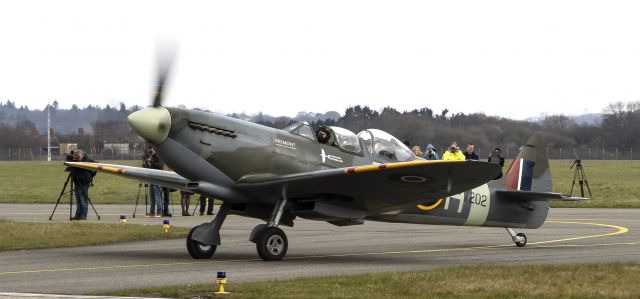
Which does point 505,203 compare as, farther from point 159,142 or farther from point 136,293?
point 136,293

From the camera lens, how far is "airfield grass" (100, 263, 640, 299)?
1100 cm

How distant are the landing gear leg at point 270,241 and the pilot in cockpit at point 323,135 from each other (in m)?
1.55

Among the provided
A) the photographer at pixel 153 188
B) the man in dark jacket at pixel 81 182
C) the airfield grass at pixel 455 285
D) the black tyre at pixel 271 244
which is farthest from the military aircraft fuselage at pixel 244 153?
the photographer at pixel 153 188

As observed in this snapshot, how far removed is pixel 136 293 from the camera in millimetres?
10953

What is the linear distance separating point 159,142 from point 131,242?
444 cm

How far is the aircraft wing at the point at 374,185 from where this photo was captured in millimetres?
14586

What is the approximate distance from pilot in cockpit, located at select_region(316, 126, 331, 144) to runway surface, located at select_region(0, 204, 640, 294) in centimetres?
187

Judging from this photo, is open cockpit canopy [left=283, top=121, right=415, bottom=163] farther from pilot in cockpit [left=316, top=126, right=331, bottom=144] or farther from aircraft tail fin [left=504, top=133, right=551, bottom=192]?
aircraft tail fin [left=504, top=133, right=551, bottom=192]

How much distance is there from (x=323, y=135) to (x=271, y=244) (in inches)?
83.3

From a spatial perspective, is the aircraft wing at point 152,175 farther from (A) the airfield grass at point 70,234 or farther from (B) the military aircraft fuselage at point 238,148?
(A) the airfield grass at point 70,234

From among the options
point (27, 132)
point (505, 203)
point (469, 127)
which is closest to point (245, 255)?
point (505, 203)

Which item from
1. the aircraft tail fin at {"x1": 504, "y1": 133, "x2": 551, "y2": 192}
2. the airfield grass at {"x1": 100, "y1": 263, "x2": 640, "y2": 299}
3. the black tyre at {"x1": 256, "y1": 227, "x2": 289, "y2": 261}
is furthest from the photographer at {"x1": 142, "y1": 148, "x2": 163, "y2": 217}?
the airfield grass at {"x1": 100, "y1": 263, "x2": 640, "y2": 299}

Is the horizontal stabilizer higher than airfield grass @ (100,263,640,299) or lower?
higher

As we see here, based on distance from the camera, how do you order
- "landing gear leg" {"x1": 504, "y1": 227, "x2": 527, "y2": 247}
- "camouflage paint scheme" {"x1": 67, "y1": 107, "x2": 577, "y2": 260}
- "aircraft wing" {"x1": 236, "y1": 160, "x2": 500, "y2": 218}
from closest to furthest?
1. "aircraft wing" {"x1": 236, "y1": 160, "x2": 500, "y2": 218}
2. "camouflage paint scheme" {"x1": 67, "y1": 107, "x2": 577, "y2": 260}
3. "landing gear leg" {"x1": 504, "y1": 227, "x2": 527, "y2": 247}
